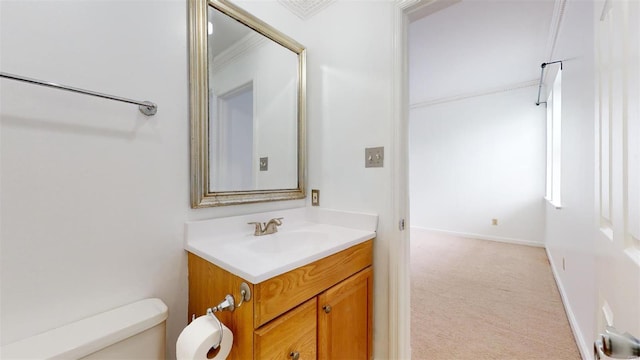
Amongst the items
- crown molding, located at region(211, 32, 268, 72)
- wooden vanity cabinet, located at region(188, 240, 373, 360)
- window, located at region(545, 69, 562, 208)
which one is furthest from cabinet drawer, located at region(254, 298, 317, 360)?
window, located at region(545, 69, 562, 208)

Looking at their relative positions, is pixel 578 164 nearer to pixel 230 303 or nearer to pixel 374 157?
pixel 374 157

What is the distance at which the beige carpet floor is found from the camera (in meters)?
1.58

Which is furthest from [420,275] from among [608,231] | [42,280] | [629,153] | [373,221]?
[42,280]

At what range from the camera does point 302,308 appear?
94 cm

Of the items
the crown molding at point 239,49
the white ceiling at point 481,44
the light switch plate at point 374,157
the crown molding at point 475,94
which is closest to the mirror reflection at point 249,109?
→ the crown molding at point 239,49

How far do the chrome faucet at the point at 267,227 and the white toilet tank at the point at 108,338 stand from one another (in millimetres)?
498

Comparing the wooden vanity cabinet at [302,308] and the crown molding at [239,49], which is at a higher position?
the crown molding at [239,49]

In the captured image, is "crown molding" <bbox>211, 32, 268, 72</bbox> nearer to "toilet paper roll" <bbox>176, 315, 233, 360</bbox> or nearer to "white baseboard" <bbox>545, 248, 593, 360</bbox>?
"toilet paper roll" <bbox>176, 315, 233, 360</bbox>

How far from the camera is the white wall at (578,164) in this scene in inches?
55.2

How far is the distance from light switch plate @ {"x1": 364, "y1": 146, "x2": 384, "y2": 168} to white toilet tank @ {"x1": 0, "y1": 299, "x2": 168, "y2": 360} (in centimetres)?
115

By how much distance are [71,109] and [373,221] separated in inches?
52.9

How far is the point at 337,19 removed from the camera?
1544 millimetres

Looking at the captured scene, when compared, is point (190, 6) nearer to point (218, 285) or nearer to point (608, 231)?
point (218, 285)

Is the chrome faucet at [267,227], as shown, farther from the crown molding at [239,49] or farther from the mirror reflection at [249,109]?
the crown molding at [239,49]
